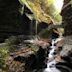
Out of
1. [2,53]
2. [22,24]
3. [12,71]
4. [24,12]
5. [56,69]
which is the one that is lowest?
[56,69]

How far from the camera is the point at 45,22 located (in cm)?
2423

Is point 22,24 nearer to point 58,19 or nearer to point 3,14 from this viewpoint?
point 3,14

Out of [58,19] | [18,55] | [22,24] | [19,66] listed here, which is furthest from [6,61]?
[58,19]

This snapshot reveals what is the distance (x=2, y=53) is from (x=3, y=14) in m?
5.70

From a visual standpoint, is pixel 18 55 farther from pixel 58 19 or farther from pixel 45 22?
pixel 58 19

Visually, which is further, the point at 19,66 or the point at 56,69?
the point at 56,69

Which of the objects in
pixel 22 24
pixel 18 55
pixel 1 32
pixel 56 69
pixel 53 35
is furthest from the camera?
pixel 53 35

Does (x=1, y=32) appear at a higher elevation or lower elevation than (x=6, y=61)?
higher

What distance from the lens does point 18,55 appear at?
8.08m

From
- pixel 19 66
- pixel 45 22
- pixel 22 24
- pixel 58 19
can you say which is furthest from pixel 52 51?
pixel 58 19

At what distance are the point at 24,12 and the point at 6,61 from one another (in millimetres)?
7850

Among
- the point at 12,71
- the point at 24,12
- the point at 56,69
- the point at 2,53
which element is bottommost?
the point at 56,69

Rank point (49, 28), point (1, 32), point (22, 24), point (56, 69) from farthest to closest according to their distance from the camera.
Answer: point (49, 28) < point (22, 24) < point (1, 32) < point (56, 69)

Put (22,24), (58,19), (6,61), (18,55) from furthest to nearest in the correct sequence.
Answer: (58,19)
(22,24)
(18,55)
(6,61)
